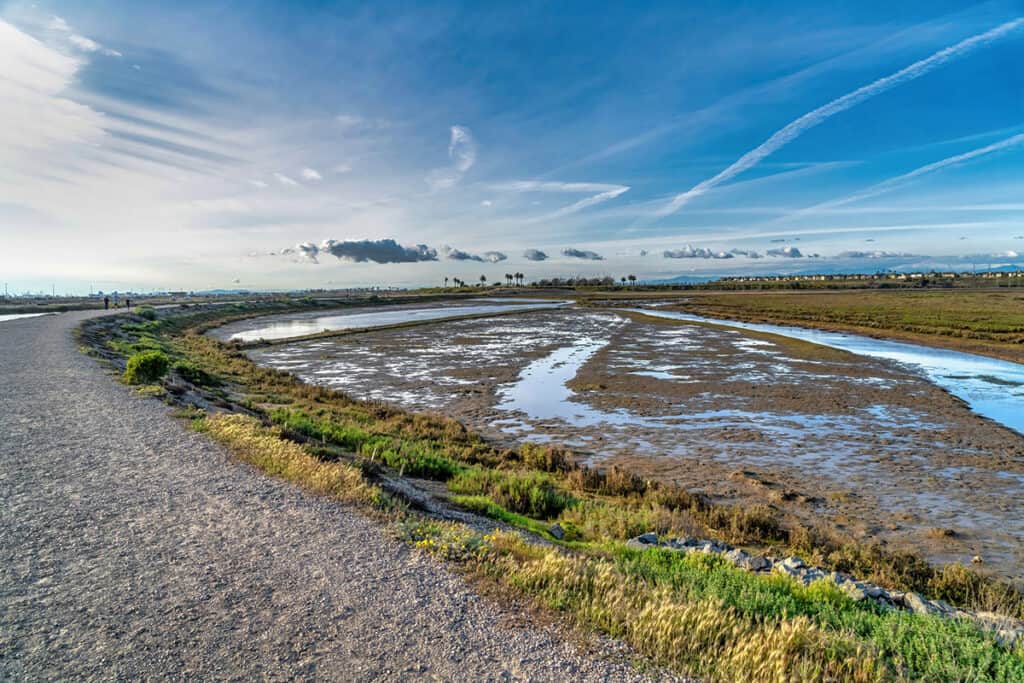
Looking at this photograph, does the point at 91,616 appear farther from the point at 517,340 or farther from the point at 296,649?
the point at 517,340

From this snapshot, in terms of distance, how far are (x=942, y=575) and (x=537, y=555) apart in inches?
284

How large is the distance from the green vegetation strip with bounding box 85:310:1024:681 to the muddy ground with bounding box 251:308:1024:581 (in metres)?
1.99

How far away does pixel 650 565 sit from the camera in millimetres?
7414

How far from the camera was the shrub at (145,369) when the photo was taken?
18.9 m

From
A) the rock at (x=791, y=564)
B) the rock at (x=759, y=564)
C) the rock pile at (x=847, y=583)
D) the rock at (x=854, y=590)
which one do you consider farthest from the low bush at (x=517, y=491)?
the rock at (x=854, y=590)

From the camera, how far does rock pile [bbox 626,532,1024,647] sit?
21.6 feet

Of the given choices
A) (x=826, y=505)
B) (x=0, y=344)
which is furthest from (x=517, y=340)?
(x=826, y=505)

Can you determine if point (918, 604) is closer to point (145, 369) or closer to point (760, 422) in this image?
point (760, 422)

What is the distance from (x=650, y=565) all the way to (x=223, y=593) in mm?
5240

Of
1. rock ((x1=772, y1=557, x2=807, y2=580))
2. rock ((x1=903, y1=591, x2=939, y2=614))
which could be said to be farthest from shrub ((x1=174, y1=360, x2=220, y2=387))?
rock ((x1=903, y1=591, x2=939, y2=614))

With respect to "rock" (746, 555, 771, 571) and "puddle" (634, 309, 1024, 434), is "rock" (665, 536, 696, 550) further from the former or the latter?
"puddle" (634, 309, 1024, 434)

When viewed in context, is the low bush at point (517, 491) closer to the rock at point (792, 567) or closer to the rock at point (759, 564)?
the rock at point (759, 564)

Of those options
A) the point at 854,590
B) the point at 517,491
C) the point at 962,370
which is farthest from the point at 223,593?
the point at 962,370

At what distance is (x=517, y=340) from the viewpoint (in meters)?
50.9
